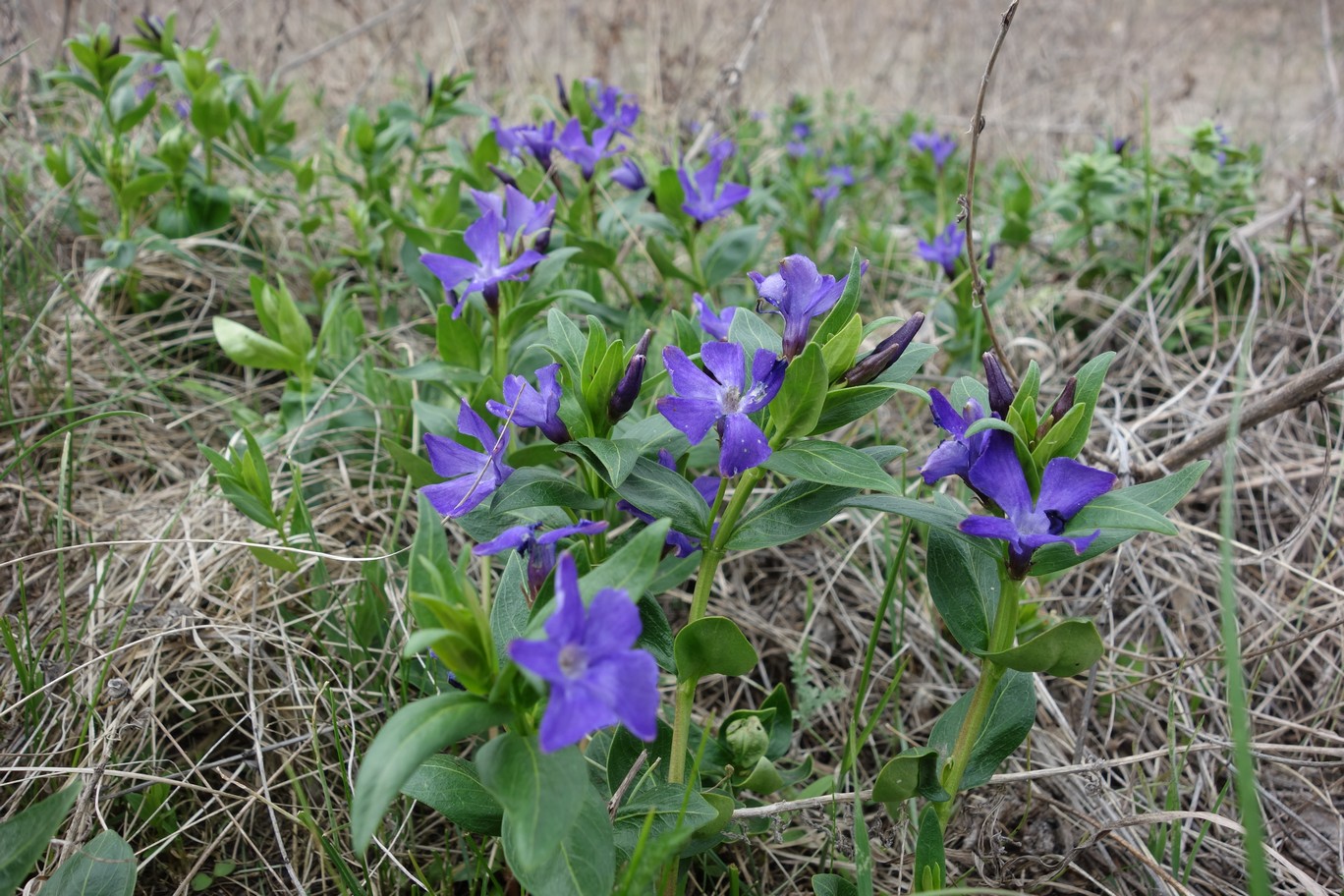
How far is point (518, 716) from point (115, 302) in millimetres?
2790

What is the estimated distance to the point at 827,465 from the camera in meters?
1.46

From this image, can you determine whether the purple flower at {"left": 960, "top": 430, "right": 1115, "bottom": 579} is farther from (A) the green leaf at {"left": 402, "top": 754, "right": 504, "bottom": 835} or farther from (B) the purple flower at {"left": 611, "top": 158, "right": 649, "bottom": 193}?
(B) the purple flower at {"left": 611, "top": 158, "right": 649, "bottom": 193}

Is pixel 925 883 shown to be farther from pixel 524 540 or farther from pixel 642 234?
pixel 642 234

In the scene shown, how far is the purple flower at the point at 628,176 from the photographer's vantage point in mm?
3090

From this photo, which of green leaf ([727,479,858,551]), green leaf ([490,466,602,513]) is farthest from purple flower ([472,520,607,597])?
green leaf ([727,479,858,551])

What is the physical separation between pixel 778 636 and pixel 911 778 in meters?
0.85

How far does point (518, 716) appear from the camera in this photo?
1258mm

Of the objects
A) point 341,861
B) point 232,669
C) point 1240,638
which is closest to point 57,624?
point 232,669

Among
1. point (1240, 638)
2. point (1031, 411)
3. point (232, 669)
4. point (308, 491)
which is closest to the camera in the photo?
point (1031, 411)

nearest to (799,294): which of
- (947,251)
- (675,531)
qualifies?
(675,531)

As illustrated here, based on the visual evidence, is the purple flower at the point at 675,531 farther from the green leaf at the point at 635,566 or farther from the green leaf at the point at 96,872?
the green leaf at the point at 96,872

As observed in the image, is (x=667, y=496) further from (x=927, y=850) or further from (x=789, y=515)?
(x=927, y=850)

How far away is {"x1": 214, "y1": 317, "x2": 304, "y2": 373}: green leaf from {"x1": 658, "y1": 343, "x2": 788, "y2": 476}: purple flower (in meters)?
1.53

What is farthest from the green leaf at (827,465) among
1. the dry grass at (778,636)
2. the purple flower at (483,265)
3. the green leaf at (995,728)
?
the purple flower at (483,265)
